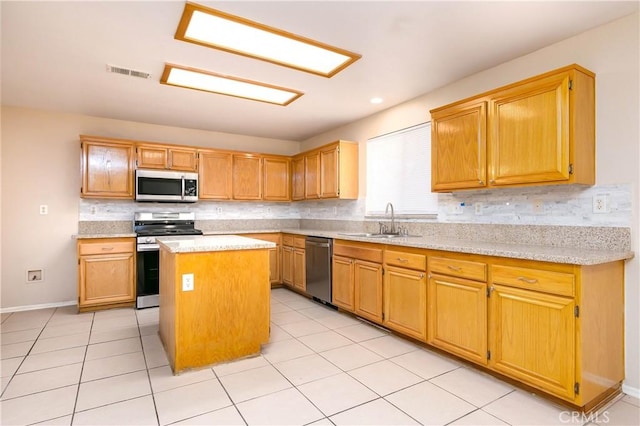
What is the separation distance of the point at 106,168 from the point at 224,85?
214 centimetres

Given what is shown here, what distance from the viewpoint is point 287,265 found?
5.23 metres

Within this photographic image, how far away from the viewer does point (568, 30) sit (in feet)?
8.02

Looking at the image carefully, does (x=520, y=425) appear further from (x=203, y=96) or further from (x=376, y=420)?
(x=203, y=96)

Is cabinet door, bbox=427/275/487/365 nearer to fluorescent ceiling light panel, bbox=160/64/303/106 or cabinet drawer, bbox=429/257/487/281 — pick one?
cabinet drawer, bbox=429/257/487/281

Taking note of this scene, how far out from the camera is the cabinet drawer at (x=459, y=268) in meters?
2.48

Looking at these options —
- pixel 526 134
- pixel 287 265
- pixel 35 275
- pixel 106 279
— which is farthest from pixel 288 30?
pixel 35 275

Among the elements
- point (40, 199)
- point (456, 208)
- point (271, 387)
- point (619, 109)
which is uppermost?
point (619, 109)

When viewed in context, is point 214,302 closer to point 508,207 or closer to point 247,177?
point 508,207

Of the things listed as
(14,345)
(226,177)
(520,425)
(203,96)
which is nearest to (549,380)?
(520,425)

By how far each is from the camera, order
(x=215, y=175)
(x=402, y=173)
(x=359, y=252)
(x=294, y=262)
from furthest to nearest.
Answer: (x=215, y=175), (x=294, y=262), (x=402, y=173), (x=359, y=252)

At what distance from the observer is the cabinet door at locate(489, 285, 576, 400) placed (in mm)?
2004

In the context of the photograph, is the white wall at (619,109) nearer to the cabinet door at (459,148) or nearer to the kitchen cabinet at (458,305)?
the cabinet door at (459,148)

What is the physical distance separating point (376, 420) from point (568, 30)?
2927 millimetres

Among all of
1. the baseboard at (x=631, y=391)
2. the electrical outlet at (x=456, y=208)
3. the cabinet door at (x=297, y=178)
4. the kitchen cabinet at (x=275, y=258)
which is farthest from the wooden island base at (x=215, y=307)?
the cabinet door at (x=297, y=178)
